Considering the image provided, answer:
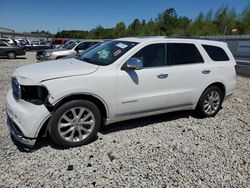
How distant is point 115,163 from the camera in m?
3.36

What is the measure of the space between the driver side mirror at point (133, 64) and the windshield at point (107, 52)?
231 millimetres

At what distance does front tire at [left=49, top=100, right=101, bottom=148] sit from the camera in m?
3.44

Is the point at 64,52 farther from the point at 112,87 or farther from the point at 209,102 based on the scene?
the point at 112,87

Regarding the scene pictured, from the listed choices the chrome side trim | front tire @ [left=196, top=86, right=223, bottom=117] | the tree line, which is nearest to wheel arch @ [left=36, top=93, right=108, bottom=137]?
the chrome side trim

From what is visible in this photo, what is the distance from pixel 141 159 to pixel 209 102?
8.21 ft

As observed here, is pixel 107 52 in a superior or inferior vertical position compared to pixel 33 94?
superior

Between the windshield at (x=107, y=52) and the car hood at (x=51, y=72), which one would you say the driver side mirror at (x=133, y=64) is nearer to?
the windshield at (x=107, y=52)

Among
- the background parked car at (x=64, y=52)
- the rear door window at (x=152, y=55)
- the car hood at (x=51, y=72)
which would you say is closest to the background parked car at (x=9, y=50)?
the background parked car at (x=64, y=52)

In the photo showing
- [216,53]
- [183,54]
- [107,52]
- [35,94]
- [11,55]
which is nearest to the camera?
[35,94]

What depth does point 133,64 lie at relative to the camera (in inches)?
149

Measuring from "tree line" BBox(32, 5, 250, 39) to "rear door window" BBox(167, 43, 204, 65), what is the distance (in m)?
33.7

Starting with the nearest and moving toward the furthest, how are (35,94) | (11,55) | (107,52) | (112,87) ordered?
1. (35,94)
2. (112,87)
3. (107,52)
4. (11,55)

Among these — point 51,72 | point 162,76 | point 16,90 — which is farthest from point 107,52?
point 16,90

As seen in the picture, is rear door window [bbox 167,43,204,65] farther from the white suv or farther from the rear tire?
the rear tire
